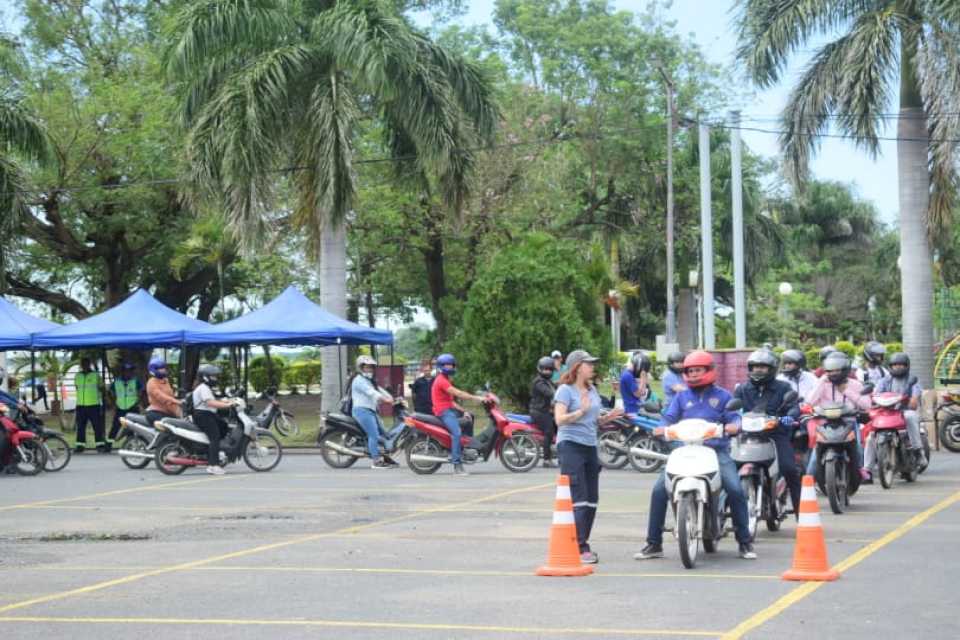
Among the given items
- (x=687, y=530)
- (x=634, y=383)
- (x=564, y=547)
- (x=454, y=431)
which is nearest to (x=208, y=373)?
(x=454, y=431)

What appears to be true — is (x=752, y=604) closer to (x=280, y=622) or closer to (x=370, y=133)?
(x=280, y=622)

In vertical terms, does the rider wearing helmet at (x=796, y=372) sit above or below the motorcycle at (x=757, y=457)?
above

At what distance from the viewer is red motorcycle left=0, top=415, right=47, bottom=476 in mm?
22531

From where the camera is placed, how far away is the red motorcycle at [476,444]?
21047 mm

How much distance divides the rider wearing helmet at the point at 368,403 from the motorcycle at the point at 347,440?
111 mm

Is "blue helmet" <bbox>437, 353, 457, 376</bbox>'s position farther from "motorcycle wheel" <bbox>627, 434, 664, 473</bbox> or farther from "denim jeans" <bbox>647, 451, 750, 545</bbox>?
"denim jeans" <bbox>647, 451, 750, 545</bbox>

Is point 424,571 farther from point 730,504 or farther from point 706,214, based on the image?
point 706,214

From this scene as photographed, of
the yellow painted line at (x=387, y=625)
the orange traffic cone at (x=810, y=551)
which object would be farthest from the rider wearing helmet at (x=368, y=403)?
the yellow painted line at (x=387, y=625)

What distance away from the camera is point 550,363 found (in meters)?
21.0

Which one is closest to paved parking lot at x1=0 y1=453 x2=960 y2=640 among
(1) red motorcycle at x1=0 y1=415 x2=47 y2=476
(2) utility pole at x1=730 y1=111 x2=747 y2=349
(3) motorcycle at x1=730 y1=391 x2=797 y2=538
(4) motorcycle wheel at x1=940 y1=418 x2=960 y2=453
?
(3) motorcycle at x1=730 y1=391 x2=797 y2=538

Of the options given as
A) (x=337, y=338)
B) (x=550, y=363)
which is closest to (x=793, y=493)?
(x=550, y=363)

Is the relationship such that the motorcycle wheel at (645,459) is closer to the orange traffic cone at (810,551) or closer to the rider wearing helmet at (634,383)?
the rider wearing helmet at (634,383)

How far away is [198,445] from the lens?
2198 centimetres

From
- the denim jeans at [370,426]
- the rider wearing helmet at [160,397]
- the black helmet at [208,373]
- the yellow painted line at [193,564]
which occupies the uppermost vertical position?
the black helmet at [208,373]
